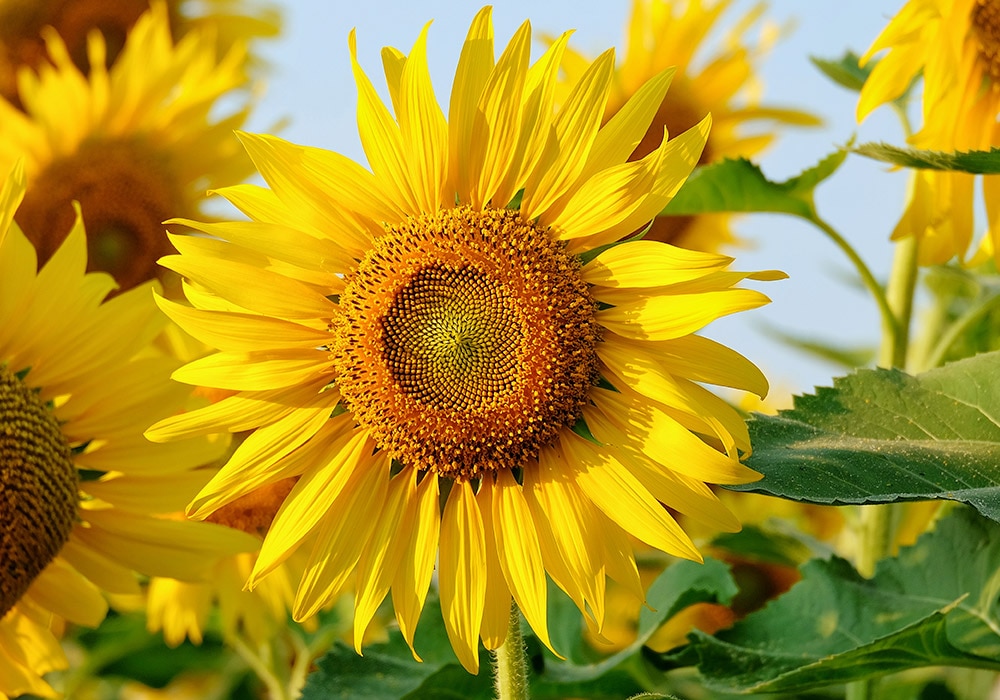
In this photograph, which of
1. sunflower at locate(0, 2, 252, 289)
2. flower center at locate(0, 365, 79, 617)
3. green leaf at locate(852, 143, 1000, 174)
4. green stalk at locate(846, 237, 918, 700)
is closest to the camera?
green leaf at locate(852, 143, 1000, 174)

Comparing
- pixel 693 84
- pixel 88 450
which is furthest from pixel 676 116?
pixel 88 450

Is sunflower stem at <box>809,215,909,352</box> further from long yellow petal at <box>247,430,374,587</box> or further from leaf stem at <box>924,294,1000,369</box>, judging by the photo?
long yellow petal at <box>247,430,374,587</box>

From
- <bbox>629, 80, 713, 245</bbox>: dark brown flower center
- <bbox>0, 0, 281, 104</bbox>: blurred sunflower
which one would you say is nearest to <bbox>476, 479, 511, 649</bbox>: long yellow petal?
<bbox>629, 80, 713, 245</bbox>: dark brown flower center

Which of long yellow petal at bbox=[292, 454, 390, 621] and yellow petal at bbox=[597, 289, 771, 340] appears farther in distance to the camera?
long yellow petal at bbox=[292, 454, 390, 621]

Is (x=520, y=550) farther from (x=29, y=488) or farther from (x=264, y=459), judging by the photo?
(x=29, y=488)

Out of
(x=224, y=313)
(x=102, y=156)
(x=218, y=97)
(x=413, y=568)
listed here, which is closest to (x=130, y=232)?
(x=102, y=156)

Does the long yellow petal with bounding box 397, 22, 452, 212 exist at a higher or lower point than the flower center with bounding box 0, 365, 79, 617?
higher

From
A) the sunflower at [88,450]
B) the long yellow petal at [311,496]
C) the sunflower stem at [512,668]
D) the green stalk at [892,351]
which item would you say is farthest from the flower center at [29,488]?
the green stalk at [892,351]

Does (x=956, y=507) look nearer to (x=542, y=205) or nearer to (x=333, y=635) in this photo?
(x=542, y=205)
